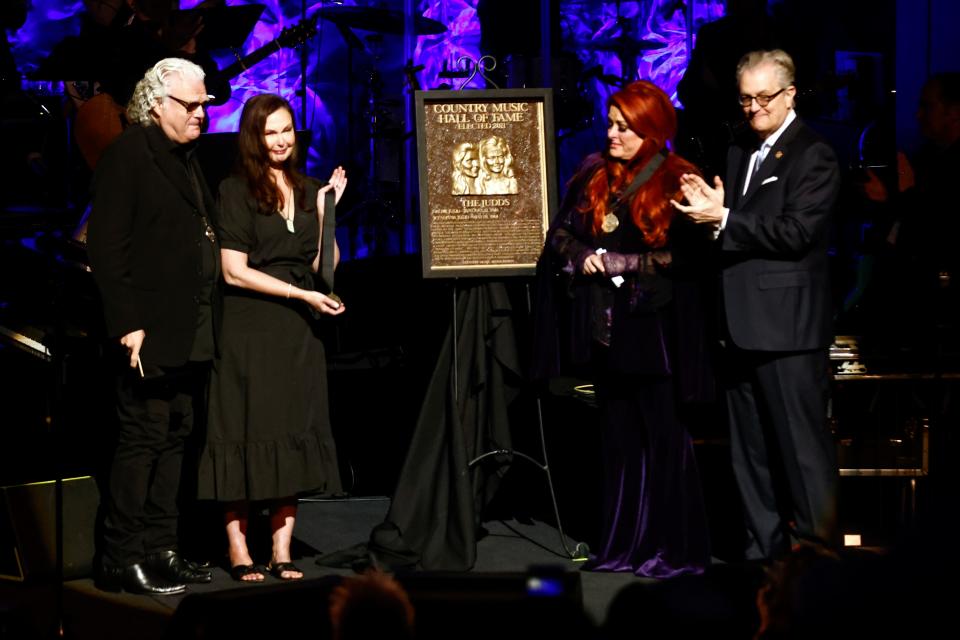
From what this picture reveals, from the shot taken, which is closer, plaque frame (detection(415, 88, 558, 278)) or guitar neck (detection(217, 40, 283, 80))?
plaque frame (detection(415, 88, 558, 278))

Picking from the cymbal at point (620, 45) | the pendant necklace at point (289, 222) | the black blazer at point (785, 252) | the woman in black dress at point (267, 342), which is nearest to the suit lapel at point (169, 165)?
the woman in black dress at point (267, 342)

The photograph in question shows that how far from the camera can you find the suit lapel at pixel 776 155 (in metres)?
4.55

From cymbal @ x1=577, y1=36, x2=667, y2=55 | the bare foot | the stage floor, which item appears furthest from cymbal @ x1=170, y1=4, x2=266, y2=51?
the bare foot

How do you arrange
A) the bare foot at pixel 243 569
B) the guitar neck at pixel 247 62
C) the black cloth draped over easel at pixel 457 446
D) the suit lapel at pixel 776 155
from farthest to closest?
the guitar neck at pixel 247 62 → the black cloth draped over easel at pixel 457 446 → the bare foot at pixel 243 569 → the suit lapel at pixel 776 155

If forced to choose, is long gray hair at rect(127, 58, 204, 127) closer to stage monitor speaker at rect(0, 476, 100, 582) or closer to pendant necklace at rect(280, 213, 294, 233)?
pendant necklace at rect(280, 213, 294, 233)

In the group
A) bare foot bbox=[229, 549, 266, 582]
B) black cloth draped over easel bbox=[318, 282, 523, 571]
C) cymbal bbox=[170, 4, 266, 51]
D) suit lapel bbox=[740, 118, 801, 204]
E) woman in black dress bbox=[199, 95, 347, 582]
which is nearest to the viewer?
suit lapel bbox=[740, 118, 801, 204]

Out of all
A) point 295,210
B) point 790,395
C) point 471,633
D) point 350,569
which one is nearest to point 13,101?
point 295,210

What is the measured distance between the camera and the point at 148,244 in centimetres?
466

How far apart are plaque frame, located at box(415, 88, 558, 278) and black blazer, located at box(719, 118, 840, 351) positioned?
95 centimetres

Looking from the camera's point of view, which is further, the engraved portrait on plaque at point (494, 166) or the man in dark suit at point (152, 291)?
the engraved portrait on plaque at point (494, 166)

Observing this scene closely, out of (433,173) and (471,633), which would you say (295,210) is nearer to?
(433,173)

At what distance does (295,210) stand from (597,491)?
248cm

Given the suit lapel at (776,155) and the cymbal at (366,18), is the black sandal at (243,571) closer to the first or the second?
the suit lapel at (776,155)

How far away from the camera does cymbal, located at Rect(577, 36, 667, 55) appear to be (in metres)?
10.7
